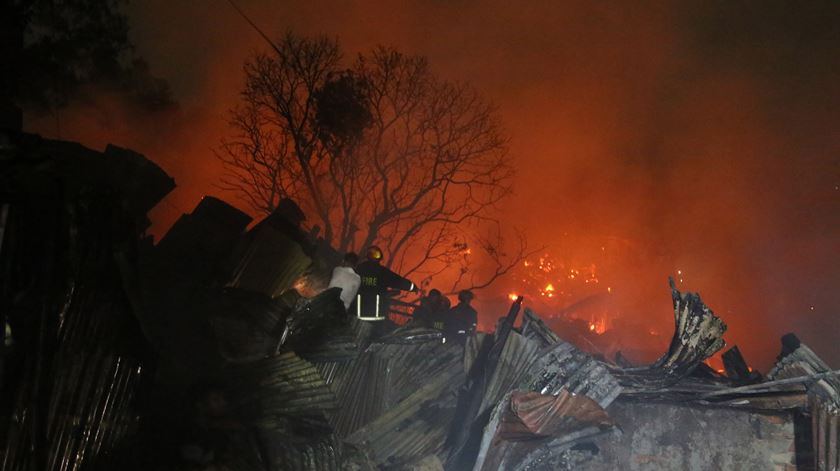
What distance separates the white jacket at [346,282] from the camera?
6449 millimetres

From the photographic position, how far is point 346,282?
21.2 ft

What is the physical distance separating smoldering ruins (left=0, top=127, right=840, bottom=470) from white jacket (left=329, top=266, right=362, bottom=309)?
1.77 feet

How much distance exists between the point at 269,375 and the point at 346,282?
236cm

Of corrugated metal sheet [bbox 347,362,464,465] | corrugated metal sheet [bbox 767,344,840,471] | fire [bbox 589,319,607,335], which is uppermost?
fire [bbox 589,319,607,335]

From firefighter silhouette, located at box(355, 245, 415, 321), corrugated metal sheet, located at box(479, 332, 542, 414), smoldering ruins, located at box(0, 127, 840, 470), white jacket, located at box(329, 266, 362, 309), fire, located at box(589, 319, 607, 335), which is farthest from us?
fire, located at box(589, 319, 607, 335)

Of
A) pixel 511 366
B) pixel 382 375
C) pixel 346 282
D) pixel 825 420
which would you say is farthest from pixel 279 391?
pixel 825 420

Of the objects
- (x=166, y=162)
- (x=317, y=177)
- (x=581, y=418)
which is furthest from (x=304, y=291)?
(x=166, y=162)

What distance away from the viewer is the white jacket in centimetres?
645

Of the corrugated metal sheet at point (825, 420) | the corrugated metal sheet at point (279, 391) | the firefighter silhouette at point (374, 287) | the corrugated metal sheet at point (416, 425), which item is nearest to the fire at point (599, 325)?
the firefighter silhouette at point (374, 287)

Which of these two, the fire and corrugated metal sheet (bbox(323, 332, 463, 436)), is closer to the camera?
corrugated metal sheet (bbox(323, 332, 463, 436))

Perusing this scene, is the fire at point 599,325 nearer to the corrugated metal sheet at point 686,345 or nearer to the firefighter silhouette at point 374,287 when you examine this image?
the firefighter silhouette at point 374,287

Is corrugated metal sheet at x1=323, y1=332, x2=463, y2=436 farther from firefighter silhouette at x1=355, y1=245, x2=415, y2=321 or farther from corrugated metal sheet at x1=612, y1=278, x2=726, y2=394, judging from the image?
corrugated metal sheet at x1=612, y1=278, x2=726, y2=394

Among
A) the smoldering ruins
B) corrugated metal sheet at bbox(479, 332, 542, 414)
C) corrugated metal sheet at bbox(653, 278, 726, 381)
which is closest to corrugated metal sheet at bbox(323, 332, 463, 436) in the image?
the smoldering ruins

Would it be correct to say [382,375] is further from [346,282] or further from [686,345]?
[686,345]
